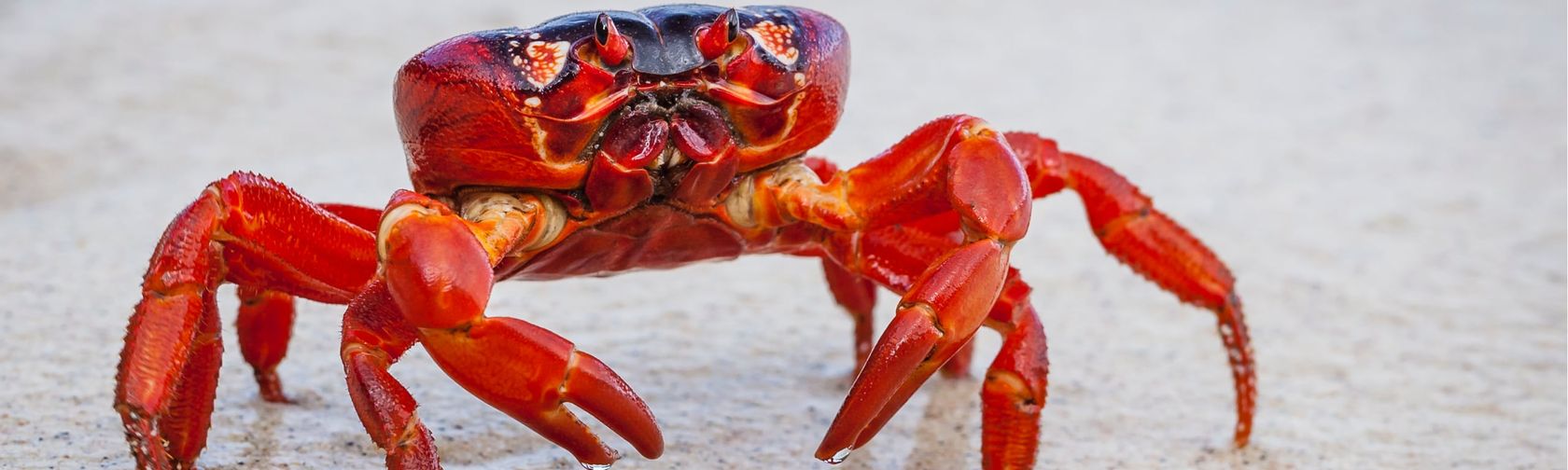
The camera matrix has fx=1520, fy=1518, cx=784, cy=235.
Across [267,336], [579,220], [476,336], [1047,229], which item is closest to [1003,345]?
[579,220]

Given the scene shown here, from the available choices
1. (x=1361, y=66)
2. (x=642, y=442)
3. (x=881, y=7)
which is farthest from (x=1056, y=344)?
(x=881, y=7)

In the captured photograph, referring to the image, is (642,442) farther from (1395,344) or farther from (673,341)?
(1395,344)

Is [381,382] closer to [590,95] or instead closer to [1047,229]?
[590,95]

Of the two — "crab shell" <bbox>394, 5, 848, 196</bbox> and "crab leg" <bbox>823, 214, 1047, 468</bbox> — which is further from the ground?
"crab shell" <bbox>394, 5, 848, 196</bbox>

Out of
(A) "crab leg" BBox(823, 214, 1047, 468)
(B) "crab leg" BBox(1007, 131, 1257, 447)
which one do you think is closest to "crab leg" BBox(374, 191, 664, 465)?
(A) "crab leg" BBox(823, 214, 1047, 468)

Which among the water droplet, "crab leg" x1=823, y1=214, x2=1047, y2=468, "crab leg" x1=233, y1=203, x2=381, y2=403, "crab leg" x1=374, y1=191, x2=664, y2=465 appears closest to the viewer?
"crab leg" x1=374, y1=191, x2=664, y2=465

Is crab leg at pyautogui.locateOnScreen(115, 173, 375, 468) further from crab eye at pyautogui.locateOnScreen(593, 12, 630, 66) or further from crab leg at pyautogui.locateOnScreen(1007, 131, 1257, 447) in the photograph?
crab leg at pyautogui.locateOnScreen(1007, 131, 1257, 447)
